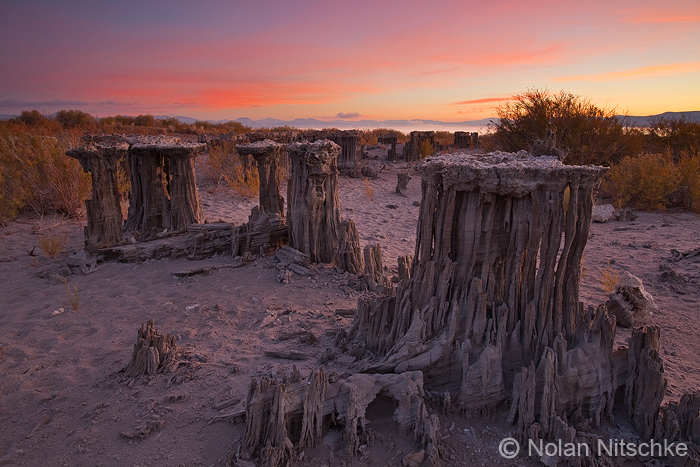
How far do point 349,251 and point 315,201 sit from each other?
92 centimetres

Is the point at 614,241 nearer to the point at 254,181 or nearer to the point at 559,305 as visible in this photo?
the point at 559,305

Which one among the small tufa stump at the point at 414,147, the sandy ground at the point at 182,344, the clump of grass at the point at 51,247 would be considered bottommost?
the sandy ground at the point at 182,344

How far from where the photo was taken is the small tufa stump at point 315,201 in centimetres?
647

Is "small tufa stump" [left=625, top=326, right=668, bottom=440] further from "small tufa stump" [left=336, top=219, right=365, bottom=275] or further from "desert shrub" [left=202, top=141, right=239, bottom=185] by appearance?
"desert shrub" [left=202, top=141, right=239, bottom=185]

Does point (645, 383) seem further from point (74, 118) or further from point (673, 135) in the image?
point (74, 118)

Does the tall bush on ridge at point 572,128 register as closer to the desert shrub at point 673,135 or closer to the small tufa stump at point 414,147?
the desert shrub at point 673,135

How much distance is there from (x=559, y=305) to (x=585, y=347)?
33 cm

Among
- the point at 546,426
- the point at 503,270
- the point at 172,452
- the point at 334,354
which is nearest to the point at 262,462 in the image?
the point at 172,452

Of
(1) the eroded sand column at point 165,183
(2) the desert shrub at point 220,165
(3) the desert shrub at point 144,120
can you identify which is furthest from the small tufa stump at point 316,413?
(3) the desert shrub at point 144,120

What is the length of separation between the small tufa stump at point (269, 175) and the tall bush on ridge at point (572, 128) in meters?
9.15

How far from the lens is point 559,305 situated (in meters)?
3.19

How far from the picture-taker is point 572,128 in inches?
547

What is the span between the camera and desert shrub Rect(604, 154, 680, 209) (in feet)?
35.6

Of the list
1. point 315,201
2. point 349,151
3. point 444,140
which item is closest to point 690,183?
point 315,201
